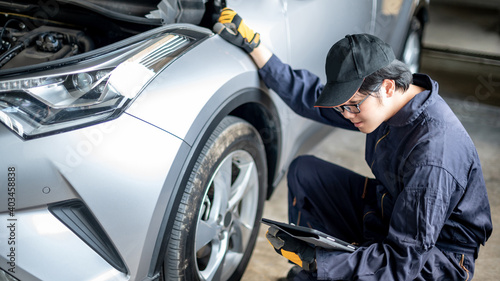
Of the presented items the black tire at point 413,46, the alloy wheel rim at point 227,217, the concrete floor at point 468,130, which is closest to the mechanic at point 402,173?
the alloy wheel rim at point 227,217

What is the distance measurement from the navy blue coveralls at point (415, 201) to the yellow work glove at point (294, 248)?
37 mm

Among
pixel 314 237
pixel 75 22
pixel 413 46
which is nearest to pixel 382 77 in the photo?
Result: pixel 314 237

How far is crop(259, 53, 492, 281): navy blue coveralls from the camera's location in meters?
1.44

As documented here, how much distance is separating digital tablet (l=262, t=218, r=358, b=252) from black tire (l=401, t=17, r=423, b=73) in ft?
6.75

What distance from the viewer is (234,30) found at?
180 centimetres

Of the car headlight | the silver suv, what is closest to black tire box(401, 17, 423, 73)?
the silver suv

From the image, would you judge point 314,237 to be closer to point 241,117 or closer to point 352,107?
point 352,107

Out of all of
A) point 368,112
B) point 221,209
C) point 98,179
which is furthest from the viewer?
point 221,209

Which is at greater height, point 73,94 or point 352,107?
point 73,94

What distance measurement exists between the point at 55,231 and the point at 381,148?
1026 millimetres

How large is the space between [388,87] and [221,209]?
70 centimetres

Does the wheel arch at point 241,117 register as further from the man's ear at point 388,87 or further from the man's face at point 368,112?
the man's ear at point 388,87

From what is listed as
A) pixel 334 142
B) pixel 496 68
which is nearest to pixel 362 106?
pixel 334 142

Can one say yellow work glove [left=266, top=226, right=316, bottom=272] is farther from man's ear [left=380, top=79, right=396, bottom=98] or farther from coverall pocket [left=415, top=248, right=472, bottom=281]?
man's ear [left=380, top=79, right=396, bottom=98]
